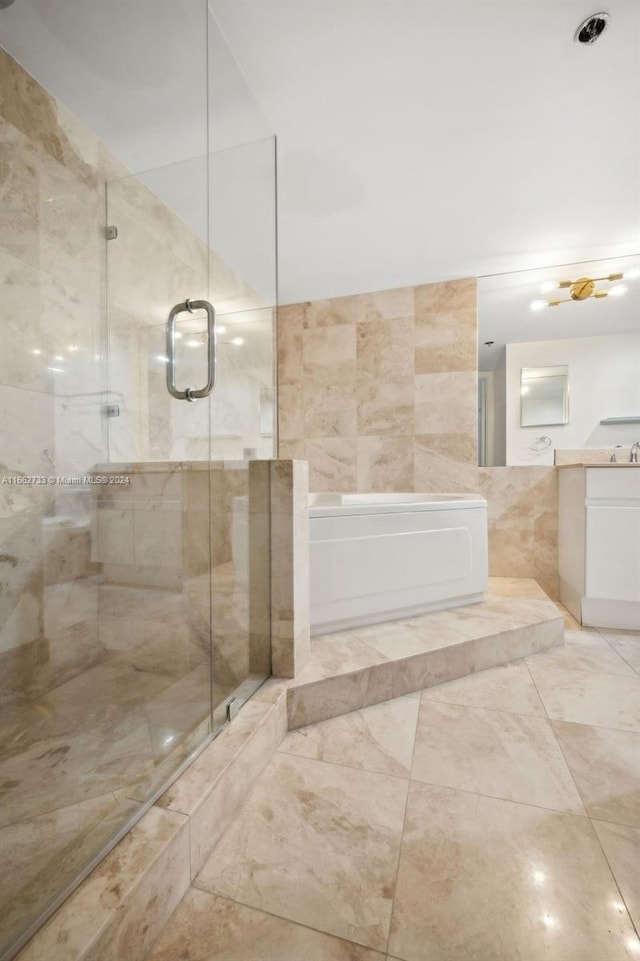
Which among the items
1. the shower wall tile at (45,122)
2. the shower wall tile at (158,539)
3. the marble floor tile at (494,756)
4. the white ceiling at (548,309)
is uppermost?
the white ceiling at (548,309)

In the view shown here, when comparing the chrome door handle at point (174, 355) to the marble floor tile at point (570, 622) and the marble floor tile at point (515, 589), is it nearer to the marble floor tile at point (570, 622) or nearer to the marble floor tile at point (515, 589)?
the marble floor tile at point (515, 589)

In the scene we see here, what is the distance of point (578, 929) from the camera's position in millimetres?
716

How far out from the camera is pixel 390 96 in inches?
61.3

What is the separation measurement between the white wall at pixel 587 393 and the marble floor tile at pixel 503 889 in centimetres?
231

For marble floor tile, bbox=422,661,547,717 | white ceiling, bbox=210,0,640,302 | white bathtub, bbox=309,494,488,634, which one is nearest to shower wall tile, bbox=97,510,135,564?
white bathtub, bbox=309,494,488,634

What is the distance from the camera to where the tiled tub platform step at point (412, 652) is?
4.54 ft

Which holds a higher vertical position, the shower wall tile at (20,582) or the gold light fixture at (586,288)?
the gold light fixture at (586,288)

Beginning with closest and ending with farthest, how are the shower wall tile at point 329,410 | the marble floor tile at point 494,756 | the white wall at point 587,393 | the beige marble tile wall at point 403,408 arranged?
the marble floor tile at point 494,756
the white wall at point 587,393
the beige marble tile wall at point 403,408
the shower wall tile at point 329,410

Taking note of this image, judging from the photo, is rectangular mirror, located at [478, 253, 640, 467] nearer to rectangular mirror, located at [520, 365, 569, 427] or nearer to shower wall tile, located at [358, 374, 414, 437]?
rectangular mirror, located at [520, 365, 569, 427]

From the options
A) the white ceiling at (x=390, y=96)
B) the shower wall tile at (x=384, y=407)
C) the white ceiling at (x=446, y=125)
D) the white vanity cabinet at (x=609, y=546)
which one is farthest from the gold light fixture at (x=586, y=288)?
the white vanity cabinet at (x=609, y=546)

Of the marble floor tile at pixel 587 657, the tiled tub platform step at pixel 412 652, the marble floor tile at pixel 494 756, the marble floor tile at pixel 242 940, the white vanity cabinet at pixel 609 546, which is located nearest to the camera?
the marble floor tile at pixel 242 940

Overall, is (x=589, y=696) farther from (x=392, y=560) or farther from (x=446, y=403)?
(x=446, y=403)

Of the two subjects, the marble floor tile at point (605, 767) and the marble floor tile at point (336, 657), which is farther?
the marble floor tile at point (336, 657)

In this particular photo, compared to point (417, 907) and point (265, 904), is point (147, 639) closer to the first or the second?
point (265, 904)
